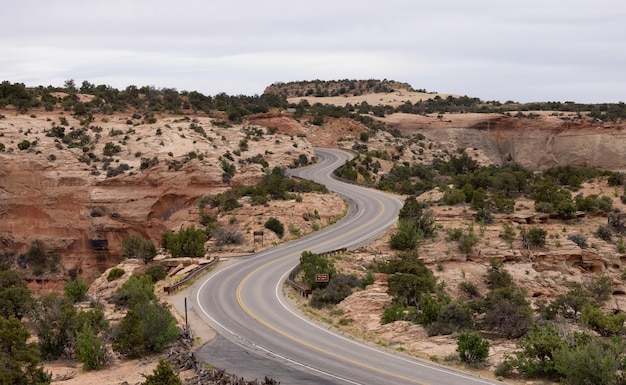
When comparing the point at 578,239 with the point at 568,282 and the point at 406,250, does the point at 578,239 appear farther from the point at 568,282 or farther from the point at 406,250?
the point at 406,250

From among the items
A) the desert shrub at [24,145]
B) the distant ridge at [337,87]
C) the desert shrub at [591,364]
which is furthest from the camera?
the distant ridge at [337,87]

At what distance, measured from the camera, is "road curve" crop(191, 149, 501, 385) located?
19297mm

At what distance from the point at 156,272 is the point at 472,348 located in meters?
20.9

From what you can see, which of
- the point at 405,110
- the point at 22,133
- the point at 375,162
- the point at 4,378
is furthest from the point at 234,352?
the point at 405,110

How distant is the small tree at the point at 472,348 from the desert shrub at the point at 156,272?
20307mm

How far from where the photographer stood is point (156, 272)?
3484 centimetres

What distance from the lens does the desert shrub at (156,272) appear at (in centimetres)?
3478

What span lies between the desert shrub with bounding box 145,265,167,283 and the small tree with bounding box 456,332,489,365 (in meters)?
20.3

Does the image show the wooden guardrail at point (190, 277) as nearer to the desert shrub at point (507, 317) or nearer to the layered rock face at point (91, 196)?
the layered rock face at point (91, 196)

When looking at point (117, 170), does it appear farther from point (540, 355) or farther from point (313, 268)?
point (540, 355)

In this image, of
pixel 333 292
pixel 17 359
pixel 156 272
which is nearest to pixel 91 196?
pixel 156 272

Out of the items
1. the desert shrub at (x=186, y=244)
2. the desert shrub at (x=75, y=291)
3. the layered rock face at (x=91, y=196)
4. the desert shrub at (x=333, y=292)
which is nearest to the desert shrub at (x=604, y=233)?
the desert shrub at (x=333, y=292)

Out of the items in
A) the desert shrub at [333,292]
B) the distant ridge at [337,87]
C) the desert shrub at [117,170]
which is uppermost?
the distant ridge at [337,87]

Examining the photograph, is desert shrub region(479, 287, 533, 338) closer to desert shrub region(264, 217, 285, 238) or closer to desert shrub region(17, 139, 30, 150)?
desert shrub region(264, 217, 285, 238)
